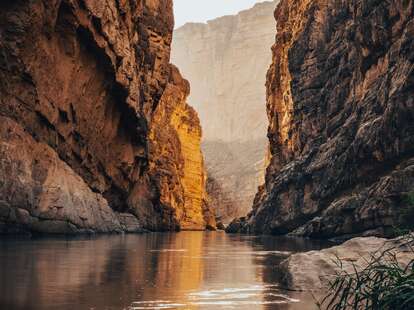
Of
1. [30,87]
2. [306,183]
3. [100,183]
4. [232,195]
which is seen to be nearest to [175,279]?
[30,87]

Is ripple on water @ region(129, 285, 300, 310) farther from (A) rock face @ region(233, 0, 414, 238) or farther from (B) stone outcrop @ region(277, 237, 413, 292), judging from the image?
(A) rock face @ region(233, 0, 414, 238)

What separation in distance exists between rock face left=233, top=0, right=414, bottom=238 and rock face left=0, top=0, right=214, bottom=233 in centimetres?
1583

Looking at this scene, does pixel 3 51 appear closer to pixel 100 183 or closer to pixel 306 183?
pixel 100 183

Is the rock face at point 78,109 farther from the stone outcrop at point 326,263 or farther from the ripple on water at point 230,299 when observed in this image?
the ripple on water at point 230,299

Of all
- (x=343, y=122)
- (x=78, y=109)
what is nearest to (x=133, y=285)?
(x=78, y=109)

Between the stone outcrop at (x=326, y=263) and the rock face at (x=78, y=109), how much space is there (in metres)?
19.1

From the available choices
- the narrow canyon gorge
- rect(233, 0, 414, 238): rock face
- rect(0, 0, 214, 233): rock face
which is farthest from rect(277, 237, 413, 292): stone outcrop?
rect(0, 0, 214, 233): rock face

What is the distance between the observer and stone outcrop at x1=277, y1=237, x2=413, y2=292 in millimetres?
11875

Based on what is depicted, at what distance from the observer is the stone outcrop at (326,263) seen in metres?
11.9

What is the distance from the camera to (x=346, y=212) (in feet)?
134

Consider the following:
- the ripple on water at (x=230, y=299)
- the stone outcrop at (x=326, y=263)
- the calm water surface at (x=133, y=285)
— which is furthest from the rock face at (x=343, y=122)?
the ripple on water at (x=230, y=299)

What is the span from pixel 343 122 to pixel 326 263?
4156cm

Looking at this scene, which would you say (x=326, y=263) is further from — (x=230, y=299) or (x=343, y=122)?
(x=343, y=122)

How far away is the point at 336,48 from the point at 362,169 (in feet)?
74.0
